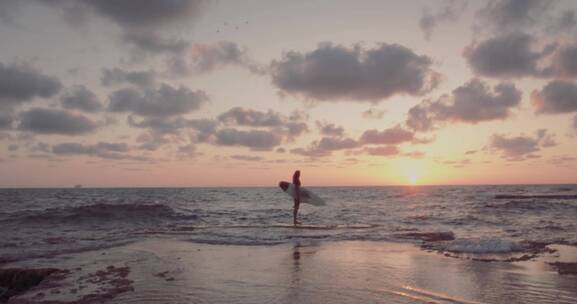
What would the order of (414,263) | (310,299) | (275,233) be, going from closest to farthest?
(310,299) → (414,263) → (275,233)

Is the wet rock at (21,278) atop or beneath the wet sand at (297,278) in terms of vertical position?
beneath

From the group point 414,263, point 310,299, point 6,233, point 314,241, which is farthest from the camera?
point 6,233

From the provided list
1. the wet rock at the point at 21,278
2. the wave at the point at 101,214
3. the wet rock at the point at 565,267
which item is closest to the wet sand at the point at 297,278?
the wet rock at the point at 565,267

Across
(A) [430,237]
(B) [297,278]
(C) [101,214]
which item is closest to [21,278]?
(B) [297,278]

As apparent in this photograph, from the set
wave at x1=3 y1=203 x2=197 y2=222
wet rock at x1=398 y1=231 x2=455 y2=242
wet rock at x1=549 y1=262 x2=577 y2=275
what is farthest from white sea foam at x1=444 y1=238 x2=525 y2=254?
wave at x1=3 y1=203 x2=197 y2=222

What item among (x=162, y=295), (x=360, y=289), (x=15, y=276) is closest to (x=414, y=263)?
(x=360, y=289)

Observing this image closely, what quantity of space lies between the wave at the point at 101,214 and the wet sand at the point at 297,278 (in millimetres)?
20527

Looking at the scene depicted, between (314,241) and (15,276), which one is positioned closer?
(15,276)

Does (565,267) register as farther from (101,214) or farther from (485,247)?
(101,214)

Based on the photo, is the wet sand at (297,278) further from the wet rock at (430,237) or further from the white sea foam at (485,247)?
the wet rock at (430,237)

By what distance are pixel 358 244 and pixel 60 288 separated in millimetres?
10936

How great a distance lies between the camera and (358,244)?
56.8 ft

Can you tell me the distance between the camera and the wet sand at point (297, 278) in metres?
8.93

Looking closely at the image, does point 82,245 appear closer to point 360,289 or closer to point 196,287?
point 196,287
